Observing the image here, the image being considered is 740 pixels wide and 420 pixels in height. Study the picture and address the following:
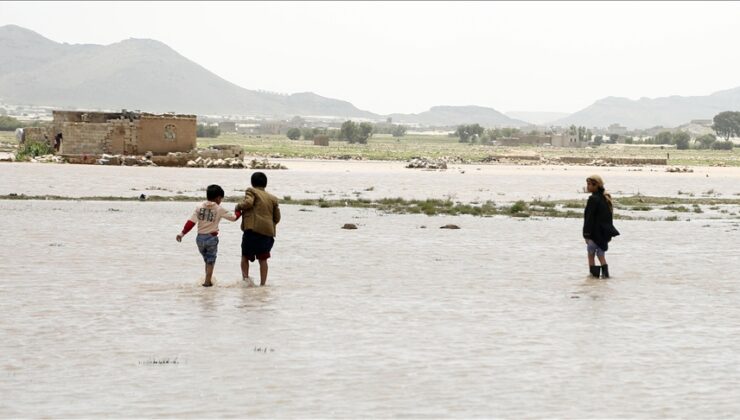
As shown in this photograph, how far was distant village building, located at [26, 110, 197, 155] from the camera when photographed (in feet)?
172

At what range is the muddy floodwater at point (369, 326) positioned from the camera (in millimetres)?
8109

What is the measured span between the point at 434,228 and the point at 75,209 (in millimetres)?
8791

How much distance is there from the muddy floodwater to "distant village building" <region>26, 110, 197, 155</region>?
29.7 meters

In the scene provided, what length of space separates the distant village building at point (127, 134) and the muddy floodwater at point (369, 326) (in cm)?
2966

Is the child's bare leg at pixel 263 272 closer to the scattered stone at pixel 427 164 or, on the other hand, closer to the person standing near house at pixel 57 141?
the person standing near house at pixel 57 141

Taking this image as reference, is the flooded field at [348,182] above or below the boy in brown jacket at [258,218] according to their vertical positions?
below

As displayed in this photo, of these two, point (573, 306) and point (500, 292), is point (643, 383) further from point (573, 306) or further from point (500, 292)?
point (500, 292)

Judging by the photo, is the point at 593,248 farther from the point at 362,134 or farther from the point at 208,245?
the point at 362,134

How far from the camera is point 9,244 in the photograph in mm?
18734

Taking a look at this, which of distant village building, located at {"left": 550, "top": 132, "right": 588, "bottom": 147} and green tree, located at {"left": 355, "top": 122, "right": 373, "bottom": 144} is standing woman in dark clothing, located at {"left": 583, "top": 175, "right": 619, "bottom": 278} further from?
distant village building, located at {"left": 550, "top": 132, "right": 588, "bottom": 147}

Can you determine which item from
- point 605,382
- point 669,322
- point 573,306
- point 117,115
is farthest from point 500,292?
point 117,115

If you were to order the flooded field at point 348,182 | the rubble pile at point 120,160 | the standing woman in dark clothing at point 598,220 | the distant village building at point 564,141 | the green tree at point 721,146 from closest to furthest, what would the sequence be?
the standing woman in dark clothing at point 598,220 → the flooded field at point 348,182 → the rubble pile at point 120,160 → the distant village building at point 564,141 → the green tree at point 721,146

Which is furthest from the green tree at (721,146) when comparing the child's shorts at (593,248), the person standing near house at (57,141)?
the child's shorts at (593,248)

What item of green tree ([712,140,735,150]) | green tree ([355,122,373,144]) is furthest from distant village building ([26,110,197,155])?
green tree ([712,140,735,150])
